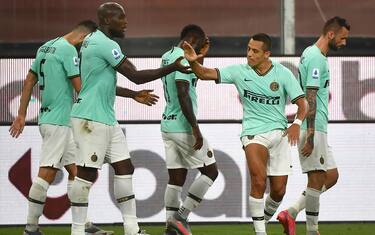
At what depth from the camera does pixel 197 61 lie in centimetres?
1115

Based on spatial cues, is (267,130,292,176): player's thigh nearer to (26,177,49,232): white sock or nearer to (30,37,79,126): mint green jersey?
(30,37,79,126): mint green jersey

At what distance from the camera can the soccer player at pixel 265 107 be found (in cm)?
1157

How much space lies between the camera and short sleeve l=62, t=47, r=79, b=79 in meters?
12.1

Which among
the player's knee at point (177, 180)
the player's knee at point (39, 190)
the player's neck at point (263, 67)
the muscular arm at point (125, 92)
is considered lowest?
the player's knee at point (39, 190)

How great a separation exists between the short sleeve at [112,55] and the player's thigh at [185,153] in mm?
1838

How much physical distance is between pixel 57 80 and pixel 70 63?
0.23 meters

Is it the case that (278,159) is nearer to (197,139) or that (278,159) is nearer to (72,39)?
(197,139)

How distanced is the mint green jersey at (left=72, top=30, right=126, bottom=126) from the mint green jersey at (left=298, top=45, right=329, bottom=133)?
210 cm

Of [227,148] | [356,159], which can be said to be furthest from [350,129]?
[227,148]

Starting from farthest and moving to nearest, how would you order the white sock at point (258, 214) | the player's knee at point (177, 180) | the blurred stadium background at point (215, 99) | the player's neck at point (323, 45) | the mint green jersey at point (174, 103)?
1. the blurred stadium background at point (215, 99)
2. the player's knee at point (177, 180)
3. the mint green jersey at point (174, 103)
4. the player's neck at point (323, 45)
5. the white sock at point (258, 214)

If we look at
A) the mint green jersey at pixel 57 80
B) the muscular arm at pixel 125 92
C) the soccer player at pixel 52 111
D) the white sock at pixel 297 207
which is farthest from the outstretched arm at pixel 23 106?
the white sock at pixel 297 207

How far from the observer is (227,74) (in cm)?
1166

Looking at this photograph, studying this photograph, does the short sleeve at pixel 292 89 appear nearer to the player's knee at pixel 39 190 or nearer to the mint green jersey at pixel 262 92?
the mint green jersey at pixel 262 92

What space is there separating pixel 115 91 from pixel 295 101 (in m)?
1.64
